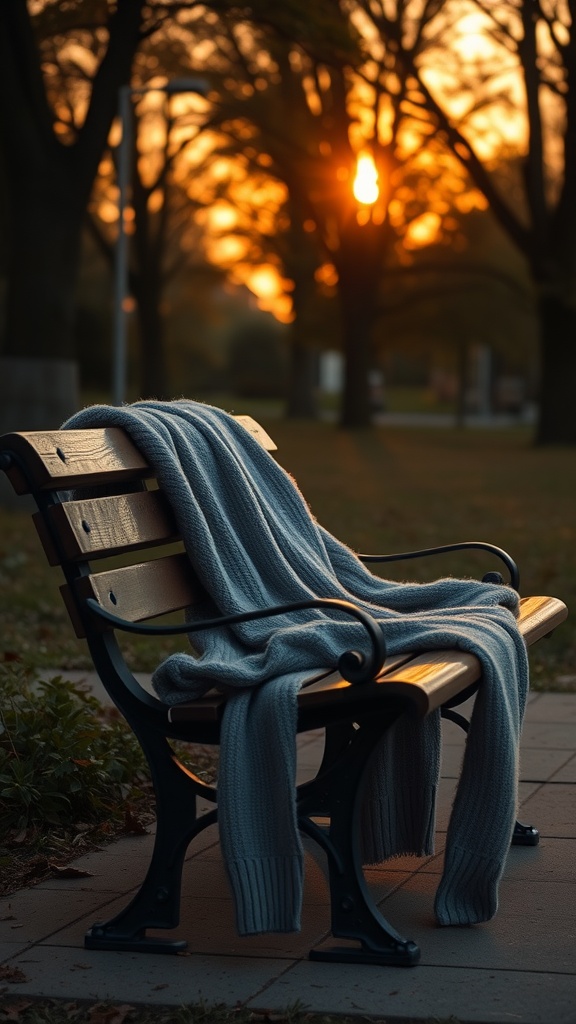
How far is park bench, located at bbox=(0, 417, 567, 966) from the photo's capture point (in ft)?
11.0

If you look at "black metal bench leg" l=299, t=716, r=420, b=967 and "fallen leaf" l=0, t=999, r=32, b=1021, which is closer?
"fallen leaf" l=0, t=999, r=32, b=1021

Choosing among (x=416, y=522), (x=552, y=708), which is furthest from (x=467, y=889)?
(x=416, y=522)

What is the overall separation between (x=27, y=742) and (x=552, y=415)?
87.3 feet

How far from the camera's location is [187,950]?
349 cm

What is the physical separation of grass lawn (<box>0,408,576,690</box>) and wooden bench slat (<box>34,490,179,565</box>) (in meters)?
1.98

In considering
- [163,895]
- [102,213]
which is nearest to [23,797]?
[163,895]

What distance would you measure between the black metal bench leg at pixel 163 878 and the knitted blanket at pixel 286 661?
185 mm

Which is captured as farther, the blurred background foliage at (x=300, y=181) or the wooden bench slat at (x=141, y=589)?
the blurred background foliage at (x=300, y=181)

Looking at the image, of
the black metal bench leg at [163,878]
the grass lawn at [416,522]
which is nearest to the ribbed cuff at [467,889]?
the black metal bench leg at [163,878]

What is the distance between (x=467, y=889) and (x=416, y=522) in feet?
35.7

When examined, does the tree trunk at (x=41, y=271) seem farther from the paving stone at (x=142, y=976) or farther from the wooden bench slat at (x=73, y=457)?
the paving stone at (x=142, y=976)

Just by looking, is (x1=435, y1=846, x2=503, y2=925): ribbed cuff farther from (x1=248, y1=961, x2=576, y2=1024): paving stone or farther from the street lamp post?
the street lamp post

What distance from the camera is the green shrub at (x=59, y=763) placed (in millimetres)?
4395

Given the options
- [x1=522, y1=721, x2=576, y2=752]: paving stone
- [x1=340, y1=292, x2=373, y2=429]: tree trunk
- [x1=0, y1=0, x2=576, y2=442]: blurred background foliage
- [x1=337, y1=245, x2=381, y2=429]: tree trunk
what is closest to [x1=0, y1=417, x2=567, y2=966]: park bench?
[x1=522, y1=721, x2=576, y2=752]: paving stone
